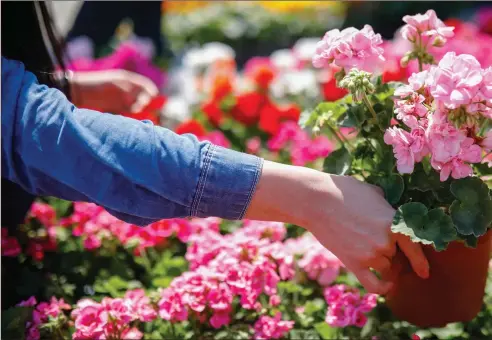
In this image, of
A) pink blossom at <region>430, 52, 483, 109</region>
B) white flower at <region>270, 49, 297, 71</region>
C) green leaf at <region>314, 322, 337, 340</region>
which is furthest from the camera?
white flower at <region>270, 49, 297, 71</region>

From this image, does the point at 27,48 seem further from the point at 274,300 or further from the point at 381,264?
the point at 381,264

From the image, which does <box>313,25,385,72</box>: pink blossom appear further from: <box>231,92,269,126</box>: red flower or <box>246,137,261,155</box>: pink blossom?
<box>231,92,269,126</box>: red flower

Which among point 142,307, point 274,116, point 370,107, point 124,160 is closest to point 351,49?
point 370,107

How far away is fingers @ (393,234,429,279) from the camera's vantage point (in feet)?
4.13

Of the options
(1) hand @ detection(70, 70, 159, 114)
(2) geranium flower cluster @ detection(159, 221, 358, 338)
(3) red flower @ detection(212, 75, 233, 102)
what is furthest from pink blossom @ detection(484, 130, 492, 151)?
(3) red flower @ detection(212, 75, 233, 102)

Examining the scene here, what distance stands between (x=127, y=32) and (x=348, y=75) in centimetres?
279

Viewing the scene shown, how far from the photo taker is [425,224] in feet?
4.02

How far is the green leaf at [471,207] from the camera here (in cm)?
123

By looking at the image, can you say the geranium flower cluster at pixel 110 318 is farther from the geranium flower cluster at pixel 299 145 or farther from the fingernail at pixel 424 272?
the geranium flower cluster at pixel 299 145

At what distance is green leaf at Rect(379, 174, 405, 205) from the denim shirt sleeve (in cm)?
27

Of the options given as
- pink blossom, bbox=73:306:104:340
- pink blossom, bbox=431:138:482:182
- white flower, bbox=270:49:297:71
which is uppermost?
pink blossom, bbox=431:138:482:182

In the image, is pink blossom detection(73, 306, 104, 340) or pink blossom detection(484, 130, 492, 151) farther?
pink blossom detection(73, 306, 104, 340)

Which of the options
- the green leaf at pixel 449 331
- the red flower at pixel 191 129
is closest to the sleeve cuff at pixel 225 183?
the green leaf at pixel 449 331

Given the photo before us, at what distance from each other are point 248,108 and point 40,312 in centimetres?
149
